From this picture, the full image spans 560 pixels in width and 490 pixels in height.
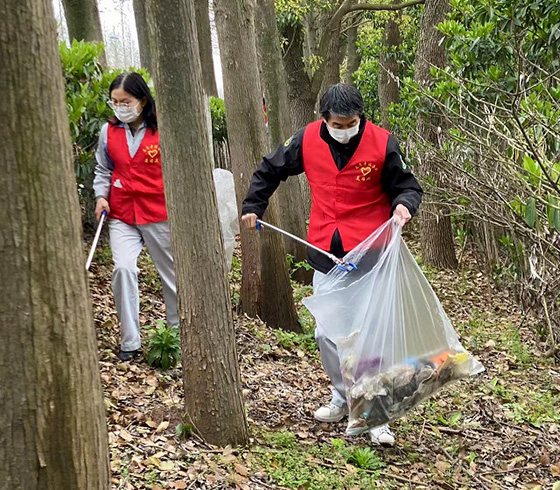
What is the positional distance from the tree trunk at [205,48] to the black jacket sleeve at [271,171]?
10.3 meters

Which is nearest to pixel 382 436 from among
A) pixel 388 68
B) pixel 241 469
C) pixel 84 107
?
pixel 241 469

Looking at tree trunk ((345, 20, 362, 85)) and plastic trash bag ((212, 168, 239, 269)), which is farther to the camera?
tree trunk ((345, 20, 362, 85))

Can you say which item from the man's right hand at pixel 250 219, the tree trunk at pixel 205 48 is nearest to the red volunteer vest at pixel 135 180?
the man's right hand at pixel 250 219

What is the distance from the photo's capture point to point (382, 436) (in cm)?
422

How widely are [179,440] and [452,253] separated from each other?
760cm

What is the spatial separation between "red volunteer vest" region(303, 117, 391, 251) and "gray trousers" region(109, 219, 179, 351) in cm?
130

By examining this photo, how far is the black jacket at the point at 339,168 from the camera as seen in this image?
409 cm

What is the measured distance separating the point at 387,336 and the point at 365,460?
28.0 inches

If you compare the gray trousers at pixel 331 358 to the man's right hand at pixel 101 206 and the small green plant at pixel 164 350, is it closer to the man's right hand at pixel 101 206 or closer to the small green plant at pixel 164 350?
the small green plant at pixel 164 350

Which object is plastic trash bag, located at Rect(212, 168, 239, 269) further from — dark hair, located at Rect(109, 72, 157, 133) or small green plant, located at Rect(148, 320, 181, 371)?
small green plant, located at Rect(148, 320, 181, 371)

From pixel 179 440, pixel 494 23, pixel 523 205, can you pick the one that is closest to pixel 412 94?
pixel 494 23

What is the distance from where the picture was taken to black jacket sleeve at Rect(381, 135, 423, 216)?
406cm

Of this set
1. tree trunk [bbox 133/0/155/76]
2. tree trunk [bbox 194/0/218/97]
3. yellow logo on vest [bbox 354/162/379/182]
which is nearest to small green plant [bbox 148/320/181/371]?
yellow logo on vest [bbox 354/162/379/182]

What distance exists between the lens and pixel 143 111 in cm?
487
